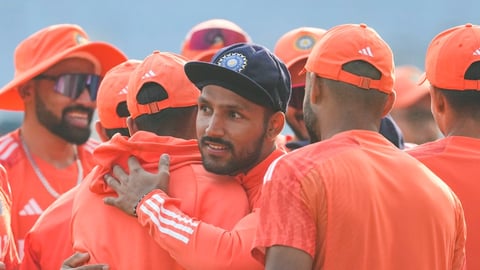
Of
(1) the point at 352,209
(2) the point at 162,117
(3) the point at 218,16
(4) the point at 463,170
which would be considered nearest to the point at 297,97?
(4) the point at 463,170

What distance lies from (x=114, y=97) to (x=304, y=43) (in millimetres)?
2267

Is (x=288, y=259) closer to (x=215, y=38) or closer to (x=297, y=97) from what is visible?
(x=297, y=97)

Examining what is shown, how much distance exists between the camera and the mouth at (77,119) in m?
6.27

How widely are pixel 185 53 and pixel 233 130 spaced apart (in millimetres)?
3913

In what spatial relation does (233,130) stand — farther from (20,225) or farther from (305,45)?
(305,45)

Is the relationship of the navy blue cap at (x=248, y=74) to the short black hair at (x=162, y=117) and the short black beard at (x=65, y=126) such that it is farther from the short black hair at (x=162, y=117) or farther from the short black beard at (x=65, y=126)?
the short black beard at (x=65, y=126)

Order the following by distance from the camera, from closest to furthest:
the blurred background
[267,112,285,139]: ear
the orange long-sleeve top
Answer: the orange long-sleeve top, [267,112,285,139]: ear, the blurred background

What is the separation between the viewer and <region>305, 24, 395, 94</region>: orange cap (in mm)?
3299

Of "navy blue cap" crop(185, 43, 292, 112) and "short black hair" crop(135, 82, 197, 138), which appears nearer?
"navy blue cap" crop(185, 43, 292, 112)

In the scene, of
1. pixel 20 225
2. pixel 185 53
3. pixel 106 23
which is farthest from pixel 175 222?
pixel 106 23

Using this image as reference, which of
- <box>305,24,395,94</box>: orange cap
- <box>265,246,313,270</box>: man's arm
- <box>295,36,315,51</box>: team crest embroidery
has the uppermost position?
<box>305,24,395,94</box>: orange cap

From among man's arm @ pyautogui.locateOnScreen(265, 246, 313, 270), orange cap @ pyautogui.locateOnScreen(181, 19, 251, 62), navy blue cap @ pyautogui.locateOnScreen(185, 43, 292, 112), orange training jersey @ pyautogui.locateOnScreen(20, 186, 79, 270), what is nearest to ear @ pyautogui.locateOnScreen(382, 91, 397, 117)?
navy blue cap @ pyautogui.locateOnScreen(185, 43, 292, 112)

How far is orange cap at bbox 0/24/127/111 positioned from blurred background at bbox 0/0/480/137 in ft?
18.4

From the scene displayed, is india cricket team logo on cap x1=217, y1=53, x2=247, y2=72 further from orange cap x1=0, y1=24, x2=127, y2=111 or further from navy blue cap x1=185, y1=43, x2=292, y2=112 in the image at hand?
orange cap x1=0, y1=24, x2=127, y2=111
